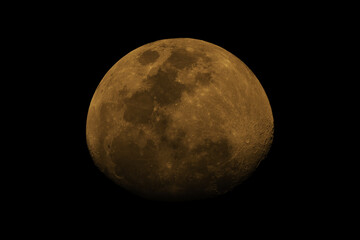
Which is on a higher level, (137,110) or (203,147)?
(137,110)

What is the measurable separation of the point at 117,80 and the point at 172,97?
0.70 meters

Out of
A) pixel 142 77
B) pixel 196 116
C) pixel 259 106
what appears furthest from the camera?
Result: pixel 259 106

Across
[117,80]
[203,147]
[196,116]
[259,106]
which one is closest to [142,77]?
[117,80]

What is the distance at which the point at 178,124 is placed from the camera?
3092mm

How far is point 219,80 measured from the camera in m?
3.32

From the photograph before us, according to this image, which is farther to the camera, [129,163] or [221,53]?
[221,53]

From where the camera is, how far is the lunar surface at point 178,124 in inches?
123

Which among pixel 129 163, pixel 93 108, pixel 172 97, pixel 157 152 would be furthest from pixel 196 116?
A: pixel 93 108

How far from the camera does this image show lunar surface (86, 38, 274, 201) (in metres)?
3.12

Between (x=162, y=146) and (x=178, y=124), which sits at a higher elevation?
(x=178, y=124)

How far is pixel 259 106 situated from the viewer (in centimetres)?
354

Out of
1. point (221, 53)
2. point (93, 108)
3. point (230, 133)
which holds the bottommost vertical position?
point (230, 133)

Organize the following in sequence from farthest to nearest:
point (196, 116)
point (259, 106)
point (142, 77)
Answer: point (259, 106) < point (142, 77) < point (196, 116)

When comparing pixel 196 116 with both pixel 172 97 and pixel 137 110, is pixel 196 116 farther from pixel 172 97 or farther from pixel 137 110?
pixel 137 110
